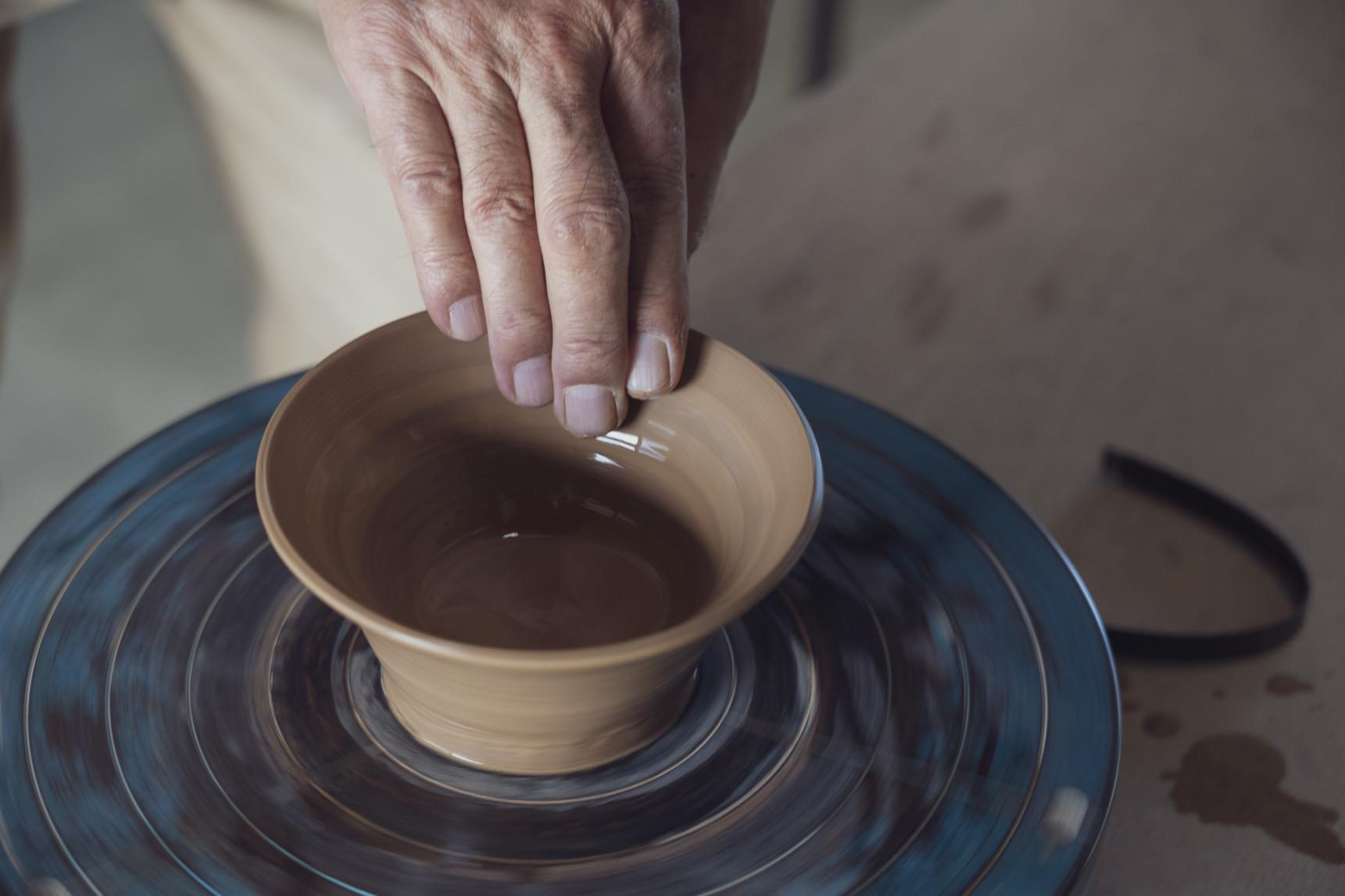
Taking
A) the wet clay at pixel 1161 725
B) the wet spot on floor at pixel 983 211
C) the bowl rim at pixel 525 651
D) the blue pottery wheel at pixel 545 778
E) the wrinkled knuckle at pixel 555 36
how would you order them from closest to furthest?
the bowl rim at pixel 525 651 → the blue pottery wheel at pixel 545 778 → the wrinkled knuckle at pixel 555 36 → the wet clay at pixel 1161 725 → the wet spot on floor at pixel 983 211

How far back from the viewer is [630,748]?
0.81 m

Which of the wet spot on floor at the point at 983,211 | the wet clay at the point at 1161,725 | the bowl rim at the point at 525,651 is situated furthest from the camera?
the wet spot on floor at the point at 983,211

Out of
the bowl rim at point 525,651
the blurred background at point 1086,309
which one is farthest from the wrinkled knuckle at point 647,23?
the blurred background at point 1086,309

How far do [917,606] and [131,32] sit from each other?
328cm

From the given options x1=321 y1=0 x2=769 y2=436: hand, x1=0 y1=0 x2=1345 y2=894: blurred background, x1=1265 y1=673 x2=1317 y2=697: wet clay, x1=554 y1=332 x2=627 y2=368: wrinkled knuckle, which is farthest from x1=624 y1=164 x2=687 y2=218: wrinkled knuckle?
x1=1265 y1=673 x2=1317 y2=697: wet clay

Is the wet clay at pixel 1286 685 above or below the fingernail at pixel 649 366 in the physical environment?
below

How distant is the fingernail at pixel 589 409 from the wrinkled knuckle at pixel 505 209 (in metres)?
0.13

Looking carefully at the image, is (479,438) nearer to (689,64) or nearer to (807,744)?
(807,744)

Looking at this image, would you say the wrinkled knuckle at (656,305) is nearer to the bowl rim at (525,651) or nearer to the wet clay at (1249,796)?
the bowl rim at (525,651)

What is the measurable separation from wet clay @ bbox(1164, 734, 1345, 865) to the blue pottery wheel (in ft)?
0.56

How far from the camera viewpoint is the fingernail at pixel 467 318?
0.85m

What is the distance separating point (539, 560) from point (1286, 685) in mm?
678

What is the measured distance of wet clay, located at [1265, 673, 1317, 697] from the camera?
3.38 ft

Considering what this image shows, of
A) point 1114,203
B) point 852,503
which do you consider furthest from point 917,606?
point 1114,203
